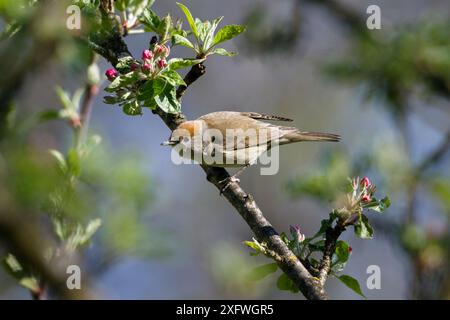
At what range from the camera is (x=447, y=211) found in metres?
4.20

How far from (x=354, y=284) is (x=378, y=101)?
2.68m

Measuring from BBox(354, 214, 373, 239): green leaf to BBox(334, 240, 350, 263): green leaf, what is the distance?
78mm

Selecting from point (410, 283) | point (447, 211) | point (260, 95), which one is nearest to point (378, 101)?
point (447, 211)

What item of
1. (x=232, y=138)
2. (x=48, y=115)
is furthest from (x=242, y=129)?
(x=48, y=115)

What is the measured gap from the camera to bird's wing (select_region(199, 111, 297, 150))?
15.5 ft

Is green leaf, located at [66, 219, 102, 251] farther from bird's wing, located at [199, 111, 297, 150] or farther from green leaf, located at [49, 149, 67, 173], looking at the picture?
bird's wing, located at [199, 111, 297, 150]

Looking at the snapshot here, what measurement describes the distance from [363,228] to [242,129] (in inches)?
97.1

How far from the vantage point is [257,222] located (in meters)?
2.66

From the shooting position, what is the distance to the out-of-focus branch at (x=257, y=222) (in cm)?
232

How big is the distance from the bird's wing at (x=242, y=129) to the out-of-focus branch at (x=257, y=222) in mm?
1264

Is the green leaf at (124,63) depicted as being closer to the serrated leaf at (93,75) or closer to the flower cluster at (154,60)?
the flower cluster at (154,60)

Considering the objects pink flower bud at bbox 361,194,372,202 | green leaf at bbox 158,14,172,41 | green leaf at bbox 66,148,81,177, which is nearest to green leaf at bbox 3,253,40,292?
green leaf at bbox 66,148,81,177

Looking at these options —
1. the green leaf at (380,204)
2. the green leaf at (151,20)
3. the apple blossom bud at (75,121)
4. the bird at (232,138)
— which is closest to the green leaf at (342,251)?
the green leaf at (380,204)
